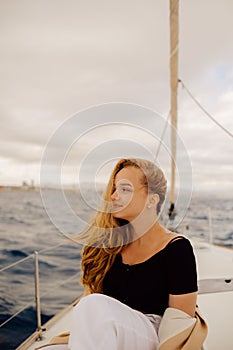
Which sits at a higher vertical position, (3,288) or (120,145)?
(120,145)

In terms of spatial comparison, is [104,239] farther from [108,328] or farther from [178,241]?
[108,328]

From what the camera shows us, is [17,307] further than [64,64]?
No

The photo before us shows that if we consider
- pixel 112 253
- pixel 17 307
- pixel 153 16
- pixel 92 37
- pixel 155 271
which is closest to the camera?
pixel 155 271

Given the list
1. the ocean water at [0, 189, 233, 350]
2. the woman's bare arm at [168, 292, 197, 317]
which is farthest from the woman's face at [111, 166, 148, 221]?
the woman's bare arm at [168, 292, 197, 317]

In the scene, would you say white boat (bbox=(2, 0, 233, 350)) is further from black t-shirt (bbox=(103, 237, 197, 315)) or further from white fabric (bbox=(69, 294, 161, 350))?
white fabric (bbox=(69, 294, 161, 350))

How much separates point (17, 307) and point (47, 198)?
2.72 meters

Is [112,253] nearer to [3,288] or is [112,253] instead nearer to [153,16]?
[153,16]

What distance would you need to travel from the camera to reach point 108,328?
2.85 feet

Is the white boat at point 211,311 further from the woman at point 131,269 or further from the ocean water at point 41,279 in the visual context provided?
the woman at point 131,269

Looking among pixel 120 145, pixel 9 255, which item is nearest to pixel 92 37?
pixel 120 145

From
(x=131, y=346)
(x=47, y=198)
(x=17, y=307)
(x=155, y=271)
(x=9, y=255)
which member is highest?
(x=47, y=198)

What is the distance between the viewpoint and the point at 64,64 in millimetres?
4629

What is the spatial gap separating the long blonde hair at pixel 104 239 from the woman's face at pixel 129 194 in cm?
2

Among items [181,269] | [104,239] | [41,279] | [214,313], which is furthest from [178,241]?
[41,279]
